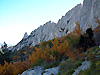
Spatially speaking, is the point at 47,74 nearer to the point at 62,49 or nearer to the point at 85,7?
the point at 62,49

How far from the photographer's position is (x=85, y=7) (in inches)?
743

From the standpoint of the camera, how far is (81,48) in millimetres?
6094

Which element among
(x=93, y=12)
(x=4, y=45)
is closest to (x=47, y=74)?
(x=93, y=12)

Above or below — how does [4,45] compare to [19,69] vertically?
above

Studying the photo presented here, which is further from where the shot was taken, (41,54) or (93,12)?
(93,12)

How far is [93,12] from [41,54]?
13.4 metres

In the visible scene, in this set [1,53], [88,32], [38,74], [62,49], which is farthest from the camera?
[1,53]

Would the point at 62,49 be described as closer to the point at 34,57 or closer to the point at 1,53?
the point at 34,57

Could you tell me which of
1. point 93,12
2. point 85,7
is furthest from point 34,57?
point 85,7

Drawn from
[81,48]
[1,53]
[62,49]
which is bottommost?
[81,48]

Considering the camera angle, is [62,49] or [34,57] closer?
[62,49]

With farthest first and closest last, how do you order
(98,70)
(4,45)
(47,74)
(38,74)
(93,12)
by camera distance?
(4,45)
(93,12)
(38,74)
(47,74)
(98,70)

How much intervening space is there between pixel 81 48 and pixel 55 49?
2.11 metres

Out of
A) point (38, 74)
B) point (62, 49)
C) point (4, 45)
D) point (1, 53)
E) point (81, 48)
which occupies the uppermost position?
point (4, 45)
